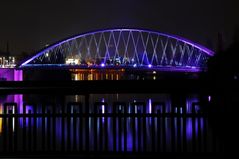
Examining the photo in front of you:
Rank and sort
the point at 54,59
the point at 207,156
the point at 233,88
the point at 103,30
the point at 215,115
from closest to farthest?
the point at 233,88 < the point at 207,156 < the point at 215,115 < the point at 103,30 < the point at 54,59

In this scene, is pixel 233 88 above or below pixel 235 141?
above

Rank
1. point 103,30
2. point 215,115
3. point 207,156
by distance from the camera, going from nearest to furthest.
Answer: point 207,156 → point 215,115 → point 103,30

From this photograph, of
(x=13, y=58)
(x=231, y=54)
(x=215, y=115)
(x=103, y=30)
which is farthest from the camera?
(x=13, y=58)

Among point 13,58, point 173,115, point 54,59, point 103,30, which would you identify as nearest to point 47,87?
point 173,115

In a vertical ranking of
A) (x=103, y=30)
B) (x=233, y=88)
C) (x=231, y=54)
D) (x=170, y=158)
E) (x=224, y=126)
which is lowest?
(x=170, y=158)

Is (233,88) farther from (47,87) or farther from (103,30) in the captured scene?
(103,30)

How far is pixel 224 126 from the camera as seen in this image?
800cm

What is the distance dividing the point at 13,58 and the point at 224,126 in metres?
105

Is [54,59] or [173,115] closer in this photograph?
[173,115]

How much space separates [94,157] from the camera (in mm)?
7891

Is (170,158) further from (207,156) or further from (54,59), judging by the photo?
(54,59)

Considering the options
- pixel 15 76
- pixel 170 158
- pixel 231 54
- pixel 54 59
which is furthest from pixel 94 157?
pixel 54 59

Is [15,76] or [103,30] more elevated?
[103,30]

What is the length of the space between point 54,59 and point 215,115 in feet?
290
